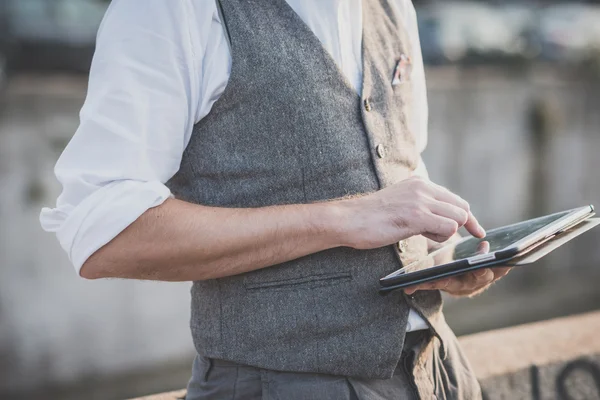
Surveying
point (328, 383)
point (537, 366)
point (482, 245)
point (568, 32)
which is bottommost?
point (568, 32)

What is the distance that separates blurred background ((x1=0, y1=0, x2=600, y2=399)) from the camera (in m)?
6.29

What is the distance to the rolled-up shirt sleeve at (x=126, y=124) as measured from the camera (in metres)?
1.15

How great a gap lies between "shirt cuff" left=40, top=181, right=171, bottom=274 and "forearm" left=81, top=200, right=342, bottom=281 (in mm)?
17

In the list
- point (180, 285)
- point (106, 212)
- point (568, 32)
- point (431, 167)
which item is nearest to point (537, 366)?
point (106, 212)

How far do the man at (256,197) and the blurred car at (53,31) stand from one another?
7372 millimetres

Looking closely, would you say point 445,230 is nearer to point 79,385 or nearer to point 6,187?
point 6,187

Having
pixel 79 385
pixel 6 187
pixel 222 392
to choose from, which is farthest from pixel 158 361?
pixel 222 392

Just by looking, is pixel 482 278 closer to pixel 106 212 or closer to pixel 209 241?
pixel 209 241

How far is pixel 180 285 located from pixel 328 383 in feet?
19.7

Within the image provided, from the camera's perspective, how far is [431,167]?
8930 mm

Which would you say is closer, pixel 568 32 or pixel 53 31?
pixel 53 31

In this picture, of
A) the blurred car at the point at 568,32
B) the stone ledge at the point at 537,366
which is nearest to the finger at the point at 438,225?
the stone ledge at the point at 537,366

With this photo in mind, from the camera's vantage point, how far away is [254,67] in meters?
1.24

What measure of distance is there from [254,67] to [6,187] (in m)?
5.44
